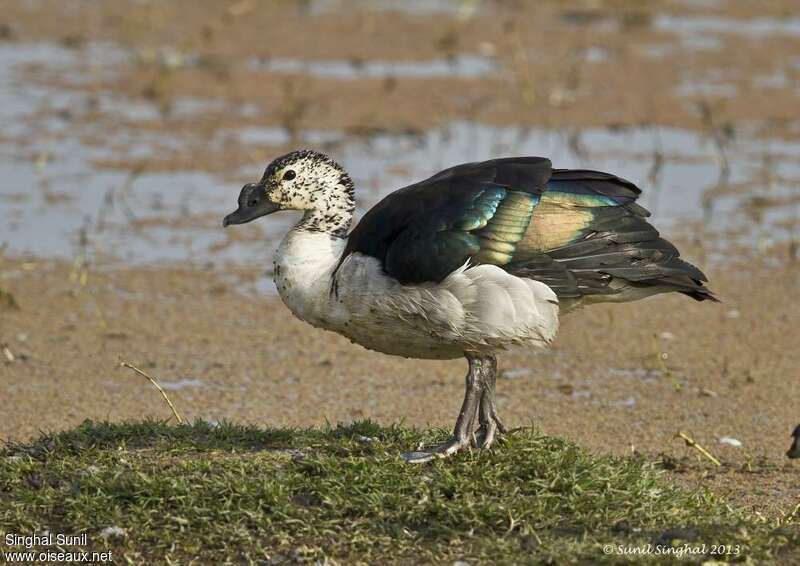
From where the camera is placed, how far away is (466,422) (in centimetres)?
532

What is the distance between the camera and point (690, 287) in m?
5.46

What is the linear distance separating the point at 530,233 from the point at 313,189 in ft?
2.91

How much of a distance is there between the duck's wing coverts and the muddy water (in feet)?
12.2

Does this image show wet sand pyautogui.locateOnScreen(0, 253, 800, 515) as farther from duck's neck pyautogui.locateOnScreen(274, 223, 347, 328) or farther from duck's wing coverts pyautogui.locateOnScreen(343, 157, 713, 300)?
duck's neck pyautogui.locateOnScreen(274, 223, 347, 328)

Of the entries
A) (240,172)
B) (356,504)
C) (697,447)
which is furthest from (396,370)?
(240,172)

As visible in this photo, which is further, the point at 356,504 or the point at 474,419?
the point at 474,419

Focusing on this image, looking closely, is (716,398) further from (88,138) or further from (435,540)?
(88,138)

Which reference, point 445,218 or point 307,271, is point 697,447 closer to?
point 445,218

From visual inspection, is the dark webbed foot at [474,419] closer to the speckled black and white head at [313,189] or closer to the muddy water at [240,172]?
the speckled black and white head at [313,189]

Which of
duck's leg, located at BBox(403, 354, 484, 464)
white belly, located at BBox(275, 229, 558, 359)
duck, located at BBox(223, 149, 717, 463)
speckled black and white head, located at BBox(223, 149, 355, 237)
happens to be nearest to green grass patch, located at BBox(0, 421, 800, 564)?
duck's leg, located at BBox(403, 354, 484, 464)

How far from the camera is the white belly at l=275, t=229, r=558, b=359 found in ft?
17.1

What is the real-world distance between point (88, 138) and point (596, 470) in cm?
736

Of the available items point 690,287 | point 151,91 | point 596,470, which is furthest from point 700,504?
point 151,91

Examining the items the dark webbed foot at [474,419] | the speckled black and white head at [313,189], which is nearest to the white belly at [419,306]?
the dark webbed foot at [474,419]
